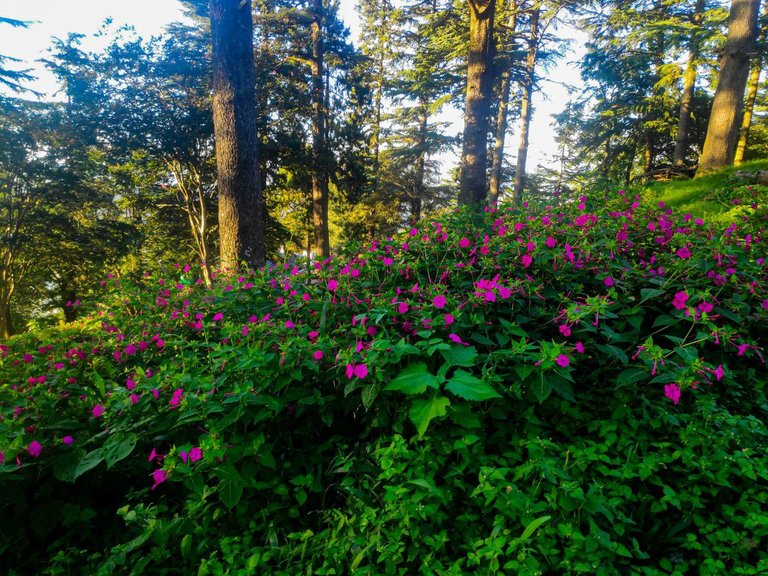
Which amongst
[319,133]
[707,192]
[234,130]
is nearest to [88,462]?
[234,130]

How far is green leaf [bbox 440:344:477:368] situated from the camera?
1.64 meters

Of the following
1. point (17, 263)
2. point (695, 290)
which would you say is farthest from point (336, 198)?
point (695, 290)

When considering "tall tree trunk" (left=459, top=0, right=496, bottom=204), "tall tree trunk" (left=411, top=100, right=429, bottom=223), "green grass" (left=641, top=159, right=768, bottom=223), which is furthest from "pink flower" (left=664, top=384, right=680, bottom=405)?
"tall tree trunk" (left=411, top=100, right=429, bottom=223)

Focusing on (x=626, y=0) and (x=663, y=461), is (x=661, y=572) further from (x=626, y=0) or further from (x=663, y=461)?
(x=626, y=0)

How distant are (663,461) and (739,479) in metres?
Answer: 0.41

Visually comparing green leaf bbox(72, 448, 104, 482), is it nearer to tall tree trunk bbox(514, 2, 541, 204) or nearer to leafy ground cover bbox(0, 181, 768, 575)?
leafy ground cover bbox(0, 181, 768, 575)

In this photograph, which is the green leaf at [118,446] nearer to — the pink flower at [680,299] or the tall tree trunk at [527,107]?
the pink flower at [680,299]

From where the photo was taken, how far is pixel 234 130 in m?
4.95

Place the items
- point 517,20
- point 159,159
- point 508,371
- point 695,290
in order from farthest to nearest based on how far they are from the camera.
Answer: point 517,20, point 159,159, point 695,290, point 508,371

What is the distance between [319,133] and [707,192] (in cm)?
1133

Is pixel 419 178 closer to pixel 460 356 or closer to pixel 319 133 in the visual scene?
pixel 319 133

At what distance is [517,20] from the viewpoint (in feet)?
48.9

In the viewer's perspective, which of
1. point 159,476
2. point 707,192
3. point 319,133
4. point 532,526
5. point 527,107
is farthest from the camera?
point 527,107

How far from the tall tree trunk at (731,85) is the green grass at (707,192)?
0.54 m
